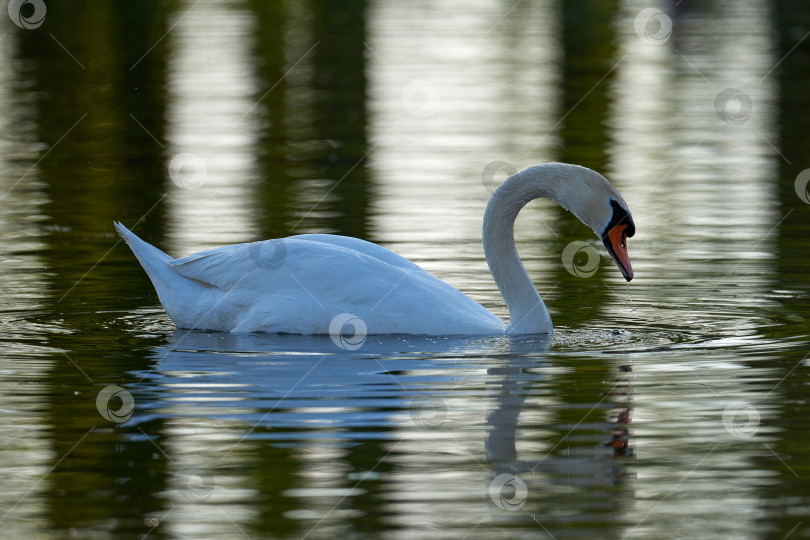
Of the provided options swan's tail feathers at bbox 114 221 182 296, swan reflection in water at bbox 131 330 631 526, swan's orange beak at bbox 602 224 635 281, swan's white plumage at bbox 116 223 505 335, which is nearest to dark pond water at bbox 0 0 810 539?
swan reflection in water at bbox 131 330 631 526

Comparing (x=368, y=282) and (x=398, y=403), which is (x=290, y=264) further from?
(x=398, y=403)

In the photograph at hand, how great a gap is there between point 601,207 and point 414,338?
1.41 meters

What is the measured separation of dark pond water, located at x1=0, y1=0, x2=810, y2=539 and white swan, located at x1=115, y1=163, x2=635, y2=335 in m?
0.17

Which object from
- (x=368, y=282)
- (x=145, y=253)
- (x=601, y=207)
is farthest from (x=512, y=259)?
(x=145, y=253)

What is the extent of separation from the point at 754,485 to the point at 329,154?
14149mm

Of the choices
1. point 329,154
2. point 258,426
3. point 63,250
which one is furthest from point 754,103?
point 258,426

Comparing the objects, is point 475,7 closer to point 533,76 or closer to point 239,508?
point 533,76

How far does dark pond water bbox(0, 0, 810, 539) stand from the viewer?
657 centimetres

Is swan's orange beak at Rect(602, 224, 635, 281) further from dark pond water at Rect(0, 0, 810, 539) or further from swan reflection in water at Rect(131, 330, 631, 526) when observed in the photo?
swan reflection in water at Rect(131, 330, 631, 526)

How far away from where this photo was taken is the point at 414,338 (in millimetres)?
9914

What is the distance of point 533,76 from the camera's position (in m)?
30.7

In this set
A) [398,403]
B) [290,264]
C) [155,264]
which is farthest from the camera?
[155,264]

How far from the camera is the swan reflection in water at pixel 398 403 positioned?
696 centimetres

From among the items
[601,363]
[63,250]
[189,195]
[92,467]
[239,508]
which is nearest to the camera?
[239,508]
